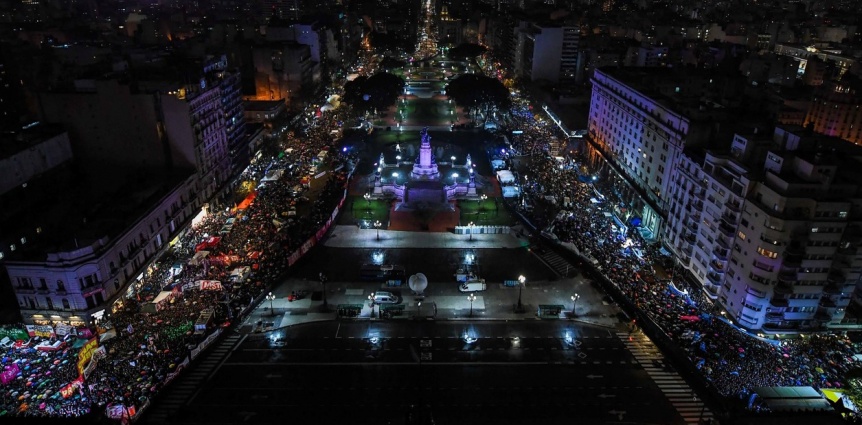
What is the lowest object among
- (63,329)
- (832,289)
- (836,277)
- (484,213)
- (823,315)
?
(484,213)

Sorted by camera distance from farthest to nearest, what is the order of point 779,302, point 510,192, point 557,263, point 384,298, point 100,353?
point 510,192
point 557,263
point 384,298
point 779,302
point 100,353

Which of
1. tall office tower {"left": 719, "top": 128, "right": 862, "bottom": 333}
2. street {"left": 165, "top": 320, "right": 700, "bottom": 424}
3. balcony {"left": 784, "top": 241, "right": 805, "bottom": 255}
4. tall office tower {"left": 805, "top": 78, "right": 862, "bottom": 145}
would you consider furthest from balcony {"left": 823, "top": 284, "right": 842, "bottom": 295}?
tall office tower {"left": 805, "top": 78, "right": 862, "bottom": 145}

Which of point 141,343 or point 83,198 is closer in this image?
point 141,343

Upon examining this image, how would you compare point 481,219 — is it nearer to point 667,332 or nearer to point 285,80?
point 667,332

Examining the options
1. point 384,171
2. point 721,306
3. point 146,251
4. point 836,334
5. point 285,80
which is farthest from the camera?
point 285,80

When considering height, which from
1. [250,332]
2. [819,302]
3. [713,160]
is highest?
[713,160]

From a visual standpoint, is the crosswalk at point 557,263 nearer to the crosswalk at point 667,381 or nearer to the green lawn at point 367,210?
the crosswalk at point 667,381

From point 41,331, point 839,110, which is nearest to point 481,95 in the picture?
point 839,110

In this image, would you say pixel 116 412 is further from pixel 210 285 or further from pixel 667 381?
pixel 667 381

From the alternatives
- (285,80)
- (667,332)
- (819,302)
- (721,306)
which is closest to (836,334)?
(819,302)
